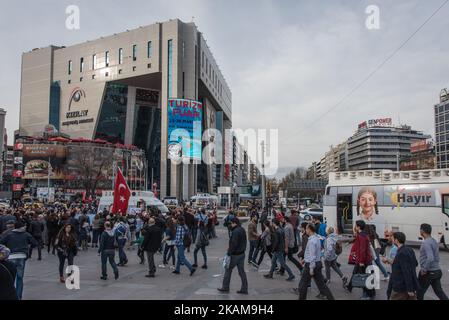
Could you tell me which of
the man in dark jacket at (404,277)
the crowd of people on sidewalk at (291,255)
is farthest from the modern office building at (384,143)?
the man in dark jacket at (404,277)

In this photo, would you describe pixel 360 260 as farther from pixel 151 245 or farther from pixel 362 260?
pixel 151 245

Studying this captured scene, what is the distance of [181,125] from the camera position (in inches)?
3100

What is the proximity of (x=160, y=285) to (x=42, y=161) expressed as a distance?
251ft

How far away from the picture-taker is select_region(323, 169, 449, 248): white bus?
720 inches

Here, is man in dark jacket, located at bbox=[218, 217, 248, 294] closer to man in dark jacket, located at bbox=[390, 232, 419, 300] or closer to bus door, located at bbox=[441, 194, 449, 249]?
man in dark jacket, located at bbox=[390, 232, 419, 300]

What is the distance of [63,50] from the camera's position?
97.4 meters

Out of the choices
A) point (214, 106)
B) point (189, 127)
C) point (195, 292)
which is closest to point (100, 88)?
point (189, 127)

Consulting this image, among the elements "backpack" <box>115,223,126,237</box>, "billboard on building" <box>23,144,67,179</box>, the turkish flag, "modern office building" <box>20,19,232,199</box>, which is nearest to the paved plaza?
"backpack" <box>115,223,126,237</box>

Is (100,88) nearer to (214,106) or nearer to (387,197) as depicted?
(214,106)

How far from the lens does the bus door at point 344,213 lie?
2217cm

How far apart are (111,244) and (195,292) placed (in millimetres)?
3008

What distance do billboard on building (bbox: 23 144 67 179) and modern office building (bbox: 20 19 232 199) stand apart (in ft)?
42.5

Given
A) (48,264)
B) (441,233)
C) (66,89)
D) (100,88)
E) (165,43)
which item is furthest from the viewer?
(66,89)

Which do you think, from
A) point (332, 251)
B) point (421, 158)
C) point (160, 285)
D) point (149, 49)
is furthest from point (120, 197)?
point (421, 158)
